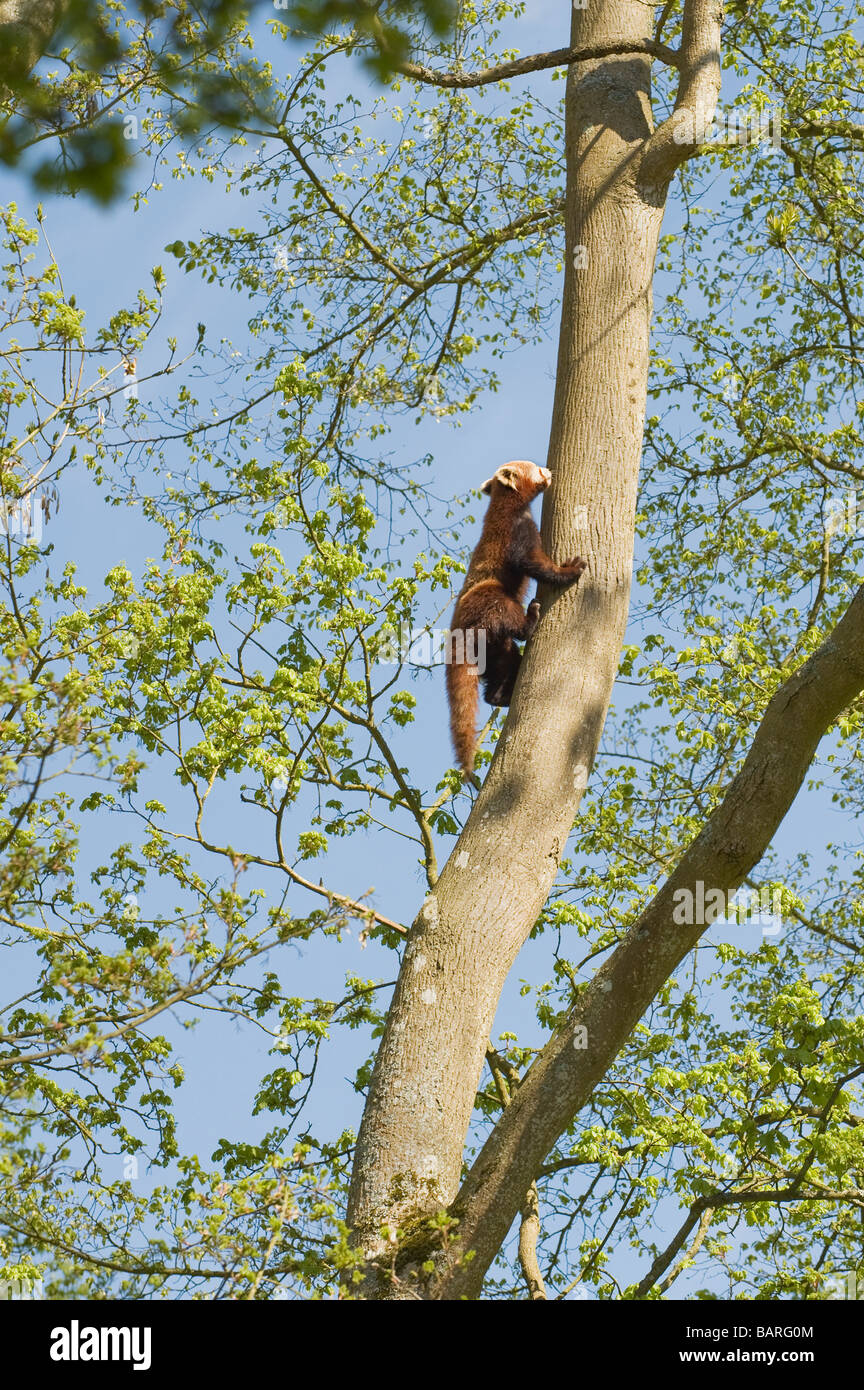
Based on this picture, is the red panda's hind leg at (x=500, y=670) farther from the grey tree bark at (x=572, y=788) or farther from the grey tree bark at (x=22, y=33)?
the grey tree bark at (x=22, y=33)

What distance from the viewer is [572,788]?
4.87 meters

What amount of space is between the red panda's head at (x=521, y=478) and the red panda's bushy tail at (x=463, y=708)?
1.02m

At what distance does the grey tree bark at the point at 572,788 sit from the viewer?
4.07 meters

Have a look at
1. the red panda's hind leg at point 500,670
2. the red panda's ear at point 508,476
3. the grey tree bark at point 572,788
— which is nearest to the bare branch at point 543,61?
the grey tree bark at point 572,788

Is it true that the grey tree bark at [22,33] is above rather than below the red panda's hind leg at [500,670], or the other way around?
below

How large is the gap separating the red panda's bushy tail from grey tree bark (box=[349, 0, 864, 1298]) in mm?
1219

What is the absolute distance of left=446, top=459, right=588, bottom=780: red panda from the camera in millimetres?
6383

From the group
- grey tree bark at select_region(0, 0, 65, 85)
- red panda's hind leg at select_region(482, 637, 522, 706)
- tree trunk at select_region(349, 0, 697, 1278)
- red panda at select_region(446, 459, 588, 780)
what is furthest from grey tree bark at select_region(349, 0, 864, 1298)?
grey tree bark at select_region(0, 0, 65, 85)

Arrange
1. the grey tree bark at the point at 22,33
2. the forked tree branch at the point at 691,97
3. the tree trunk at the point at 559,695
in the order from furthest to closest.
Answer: the forked tree branch at the point at 691,97 → the tree trunk at the point at 559,695 → the grey tree bark at the point at 22,33

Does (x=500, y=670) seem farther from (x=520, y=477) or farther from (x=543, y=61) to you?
(x=543, y=61)

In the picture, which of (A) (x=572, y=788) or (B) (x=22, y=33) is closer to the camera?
(B) (x=22, y=33)

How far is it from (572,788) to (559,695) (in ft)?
1.17

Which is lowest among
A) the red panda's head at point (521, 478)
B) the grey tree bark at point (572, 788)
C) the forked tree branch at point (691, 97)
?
the grey tree bark at point (572, 788)

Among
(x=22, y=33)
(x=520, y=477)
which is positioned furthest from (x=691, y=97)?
(x=22, y=33)
